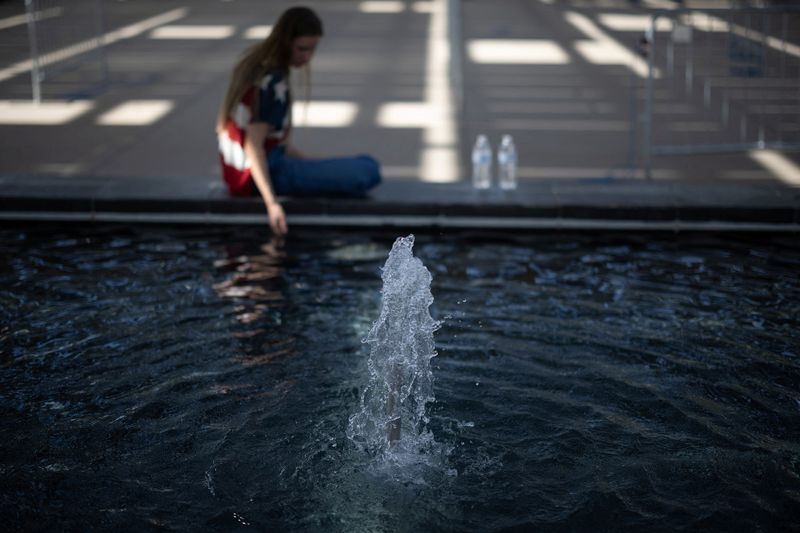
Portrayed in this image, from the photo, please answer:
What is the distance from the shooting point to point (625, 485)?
457 centimetres

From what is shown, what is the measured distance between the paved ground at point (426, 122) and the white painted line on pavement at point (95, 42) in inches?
2.4

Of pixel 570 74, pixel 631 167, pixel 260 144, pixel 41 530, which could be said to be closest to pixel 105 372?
pixel 41 530

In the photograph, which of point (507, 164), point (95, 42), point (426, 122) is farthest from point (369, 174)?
point (95, 42)

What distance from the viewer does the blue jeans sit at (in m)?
8.17

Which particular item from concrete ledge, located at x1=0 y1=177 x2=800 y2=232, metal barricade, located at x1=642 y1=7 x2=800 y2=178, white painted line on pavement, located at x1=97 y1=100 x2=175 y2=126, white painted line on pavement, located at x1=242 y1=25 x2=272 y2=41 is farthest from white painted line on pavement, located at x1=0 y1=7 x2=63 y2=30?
concrete ledge, located at x1=0 y1=177 x2=800 y2=232

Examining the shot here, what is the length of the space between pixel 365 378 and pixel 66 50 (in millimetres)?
10225

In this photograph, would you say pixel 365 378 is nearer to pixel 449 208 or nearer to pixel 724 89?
pixel 449 208

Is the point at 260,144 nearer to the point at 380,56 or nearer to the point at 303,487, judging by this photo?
the point at 303,487

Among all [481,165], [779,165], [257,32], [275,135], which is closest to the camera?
[275,135]

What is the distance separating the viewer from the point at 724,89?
12.7 metres

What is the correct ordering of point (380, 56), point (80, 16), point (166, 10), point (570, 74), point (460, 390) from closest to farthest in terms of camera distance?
point (460, 390) → point (570, 74) → point (380, 56) → point (80, 16) → point (166, 10)

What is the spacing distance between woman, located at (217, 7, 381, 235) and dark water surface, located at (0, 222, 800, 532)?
18.5 inches

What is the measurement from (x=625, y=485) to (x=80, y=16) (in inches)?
586

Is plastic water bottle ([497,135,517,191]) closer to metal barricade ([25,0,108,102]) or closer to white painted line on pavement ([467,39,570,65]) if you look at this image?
metal barricade ([25,0,108,102])
